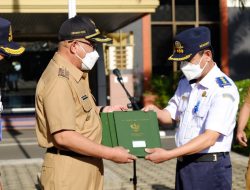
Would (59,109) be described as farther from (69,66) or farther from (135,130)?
(135,130)

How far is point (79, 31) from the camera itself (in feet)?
13.1

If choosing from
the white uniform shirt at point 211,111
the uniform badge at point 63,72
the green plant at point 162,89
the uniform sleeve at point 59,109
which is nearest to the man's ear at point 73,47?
the uniform badge at point 63,72

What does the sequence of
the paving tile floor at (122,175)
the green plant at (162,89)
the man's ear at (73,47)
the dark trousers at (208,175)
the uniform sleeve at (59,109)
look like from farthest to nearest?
the green plant at (162,89)
the paving tile floor at (122,175)
the dark trousers at (208,175)
the man's ear at (73,47)
the uniform sleeve at (59,109)

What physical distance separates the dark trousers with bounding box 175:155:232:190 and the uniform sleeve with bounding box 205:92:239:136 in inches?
10.8

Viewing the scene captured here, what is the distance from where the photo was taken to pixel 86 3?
1322 centimetres

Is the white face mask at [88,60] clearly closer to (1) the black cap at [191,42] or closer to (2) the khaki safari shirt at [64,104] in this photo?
(2) the khaki safari shirt at [64,104]

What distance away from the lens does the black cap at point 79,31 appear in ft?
13.1

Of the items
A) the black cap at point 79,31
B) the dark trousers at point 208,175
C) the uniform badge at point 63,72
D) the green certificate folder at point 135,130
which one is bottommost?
the dark trousers at point 208,175

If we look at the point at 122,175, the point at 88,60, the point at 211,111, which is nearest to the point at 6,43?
the point at 88,60

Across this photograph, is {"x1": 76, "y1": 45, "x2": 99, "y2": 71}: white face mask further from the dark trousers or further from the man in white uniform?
the dark trousers

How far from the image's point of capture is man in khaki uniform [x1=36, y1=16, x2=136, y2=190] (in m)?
3.78

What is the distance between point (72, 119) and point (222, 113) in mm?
1090

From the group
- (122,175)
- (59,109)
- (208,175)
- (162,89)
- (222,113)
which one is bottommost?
(122,175)

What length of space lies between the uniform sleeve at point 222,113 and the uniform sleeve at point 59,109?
3.32 ft
